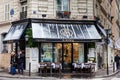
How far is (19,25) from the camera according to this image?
37.4 metres

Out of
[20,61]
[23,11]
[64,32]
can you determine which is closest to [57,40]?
[64,32]

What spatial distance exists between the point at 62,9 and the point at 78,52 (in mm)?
4367

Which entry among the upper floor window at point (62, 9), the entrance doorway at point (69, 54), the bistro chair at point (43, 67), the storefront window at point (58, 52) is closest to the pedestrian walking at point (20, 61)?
the bistro chair at point (43, 67)

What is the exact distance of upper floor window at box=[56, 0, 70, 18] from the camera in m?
37.0

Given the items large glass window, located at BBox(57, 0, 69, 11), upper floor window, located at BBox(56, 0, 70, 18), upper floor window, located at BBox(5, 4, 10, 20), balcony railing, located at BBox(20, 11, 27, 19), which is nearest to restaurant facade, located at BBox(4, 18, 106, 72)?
balcony railing, located at BBox(20, 11, 27, 19)

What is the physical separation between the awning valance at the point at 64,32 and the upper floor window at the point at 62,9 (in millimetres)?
1173

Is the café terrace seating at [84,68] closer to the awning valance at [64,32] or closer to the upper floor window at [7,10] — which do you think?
the awning valance at [64,32]

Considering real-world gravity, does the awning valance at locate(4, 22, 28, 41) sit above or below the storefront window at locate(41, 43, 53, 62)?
above

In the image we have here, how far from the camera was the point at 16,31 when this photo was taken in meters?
37.0

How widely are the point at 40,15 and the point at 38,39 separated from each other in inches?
120

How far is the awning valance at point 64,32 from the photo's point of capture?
113 feet

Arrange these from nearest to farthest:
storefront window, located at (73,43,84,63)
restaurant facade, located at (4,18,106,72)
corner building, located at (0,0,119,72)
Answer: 1. restaurant facade, located at (4,18,106,72)
2. corner building, located at (0,0,119,72)
3. storefront window, located at (73,43,84,63)

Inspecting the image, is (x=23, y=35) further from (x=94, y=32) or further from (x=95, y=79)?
(x=95, y=79)

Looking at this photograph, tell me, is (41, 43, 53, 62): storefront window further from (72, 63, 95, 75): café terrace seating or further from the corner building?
(72, 63, 95, 75): café terrace seating
